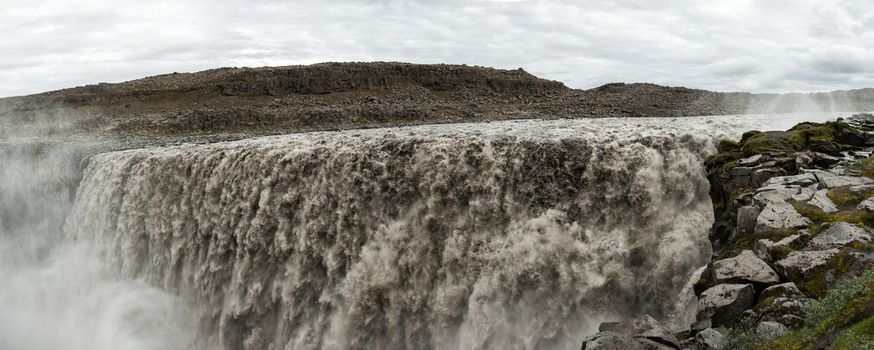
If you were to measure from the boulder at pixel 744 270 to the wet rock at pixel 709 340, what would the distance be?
117 cm

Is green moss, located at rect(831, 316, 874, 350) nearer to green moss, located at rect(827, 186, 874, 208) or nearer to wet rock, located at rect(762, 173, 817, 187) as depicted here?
green moss, located at rect(827, 186, 874, 208)

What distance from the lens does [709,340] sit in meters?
9.70

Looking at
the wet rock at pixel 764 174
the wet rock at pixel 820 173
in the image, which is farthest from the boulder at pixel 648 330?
the wet rock at pixel 820 173

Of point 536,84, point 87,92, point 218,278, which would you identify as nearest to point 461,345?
point 218,278

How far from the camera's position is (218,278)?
22172 mm

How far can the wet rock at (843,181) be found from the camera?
12.4m

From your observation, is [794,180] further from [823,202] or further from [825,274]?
[825,274]

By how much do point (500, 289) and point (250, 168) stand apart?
10402 millimetres

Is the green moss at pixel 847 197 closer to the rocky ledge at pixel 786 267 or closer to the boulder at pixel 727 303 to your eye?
the rocky ledge at pixel 786 267

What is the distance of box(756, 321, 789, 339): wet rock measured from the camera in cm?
883

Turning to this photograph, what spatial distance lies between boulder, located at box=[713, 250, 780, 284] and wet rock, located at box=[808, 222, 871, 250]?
2.80 ft

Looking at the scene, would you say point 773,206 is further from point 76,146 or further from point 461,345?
point 76,146

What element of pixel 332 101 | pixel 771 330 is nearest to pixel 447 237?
pixel 771 330

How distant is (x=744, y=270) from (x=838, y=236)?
62.6 inches
